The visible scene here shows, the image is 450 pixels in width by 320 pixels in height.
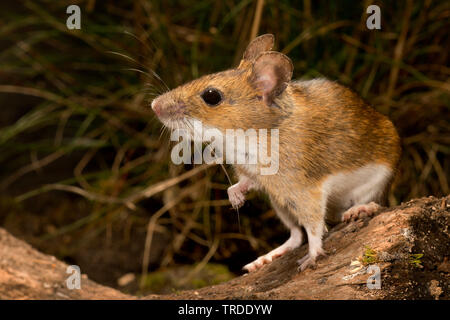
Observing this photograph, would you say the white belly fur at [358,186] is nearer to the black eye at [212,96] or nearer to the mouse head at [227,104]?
the mouse head at [227,104]

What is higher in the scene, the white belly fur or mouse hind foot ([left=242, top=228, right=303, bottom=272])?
the white belly fur

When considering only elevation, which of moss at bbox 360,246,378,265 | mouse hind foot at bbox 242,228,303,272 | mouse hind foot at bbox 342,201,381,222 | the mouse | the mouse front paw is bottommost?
mouse hind foot at bbox 242,228,303,272

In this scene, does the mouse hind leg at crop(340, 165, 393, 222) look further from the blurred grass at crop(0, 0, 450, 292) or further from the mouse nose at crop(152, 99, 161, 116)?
the blurred grass at crop(0, 0, 450, 292)

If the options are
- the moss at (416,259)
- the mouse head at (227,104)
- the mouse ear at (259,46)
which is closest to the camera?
the moss at (416,259)

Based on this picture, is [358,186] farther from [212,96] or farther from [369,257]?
[212,96]

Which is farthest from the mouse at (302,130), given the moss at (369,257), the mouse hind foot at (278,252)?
the moss at (369,257)

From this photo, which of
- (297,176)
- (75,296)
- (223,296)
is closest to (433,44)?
(297,176)

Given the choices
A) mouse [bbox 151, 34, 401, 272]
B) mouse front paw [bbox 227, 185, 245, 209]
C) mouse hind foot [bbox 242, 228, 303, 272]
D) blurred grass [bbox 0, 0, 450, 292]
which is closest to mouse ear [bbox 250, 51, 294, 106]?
mouse [bbox 151, 34, 401, 272]
